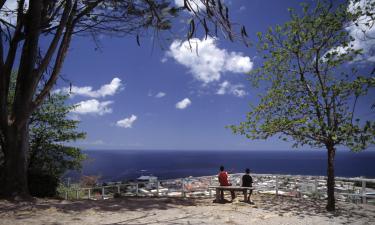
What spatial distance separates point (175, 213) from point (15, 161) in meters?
5.62

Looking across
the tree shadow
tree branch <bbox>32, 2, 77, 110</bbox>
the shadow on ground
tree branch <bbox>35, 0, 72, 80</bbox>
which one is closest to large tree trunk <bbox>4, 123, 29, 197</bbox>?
the shadow on ground

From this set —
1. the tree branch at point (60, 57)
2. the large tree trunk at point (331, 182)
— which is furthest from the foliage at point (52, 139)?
the large tree trunk at point (331, 182)

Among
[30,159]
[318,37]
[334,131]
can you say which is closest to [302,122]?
[334,131]

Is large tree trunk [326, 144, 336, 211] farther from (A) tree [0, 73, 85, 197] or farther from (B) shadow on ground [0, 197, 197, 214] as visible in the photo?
(A) tree [0, 73, 85, 197]

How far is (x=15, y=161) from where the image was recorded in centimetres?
1156

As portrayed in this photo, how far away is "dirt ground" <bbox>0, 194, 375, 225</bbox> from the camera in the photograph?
8719 mm

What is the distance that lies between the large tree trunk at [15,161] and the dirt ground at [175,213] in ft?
2.66

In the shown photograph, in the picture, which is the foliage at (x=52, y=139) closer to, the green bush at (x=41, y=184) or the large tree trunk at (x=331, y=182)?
the green bush at (x=41, y=184)

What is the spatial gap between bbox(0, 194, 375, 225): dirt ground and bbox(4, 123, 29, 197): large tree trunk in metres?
0.81

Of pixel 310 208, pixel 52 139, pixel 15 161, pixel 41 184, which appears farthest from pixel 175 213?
pixel 52 139

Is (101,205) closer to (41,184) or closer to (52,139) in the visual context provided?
(41,184)

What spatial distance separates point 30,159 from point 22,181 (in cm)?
847

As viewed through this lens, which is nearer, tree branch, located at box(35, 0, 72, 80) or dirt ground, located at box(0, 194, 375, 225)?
dirt ground, located at box(0, 194, 375, 225)

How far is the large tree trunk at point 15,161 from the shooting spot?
11.4m
